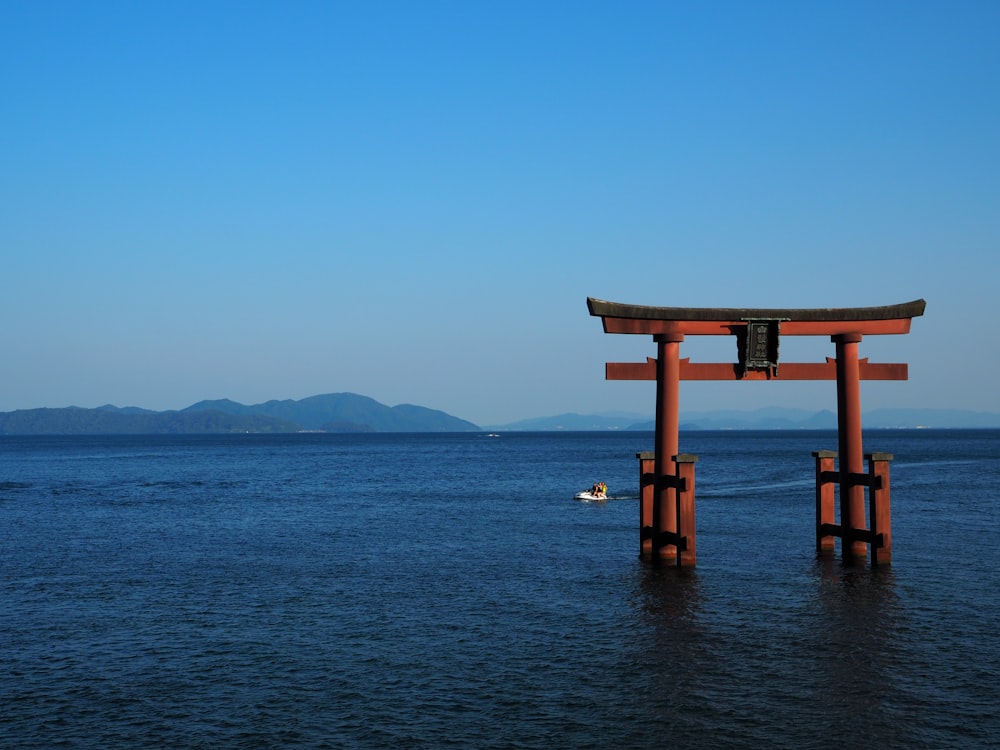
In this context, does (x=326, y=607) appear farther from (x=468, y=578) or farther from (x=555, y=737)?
(x=555, y=737)

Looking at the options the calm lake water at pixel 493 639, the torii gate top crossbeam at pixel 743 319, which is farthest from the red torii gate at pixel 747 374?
the calm lake water at pixel 493 639

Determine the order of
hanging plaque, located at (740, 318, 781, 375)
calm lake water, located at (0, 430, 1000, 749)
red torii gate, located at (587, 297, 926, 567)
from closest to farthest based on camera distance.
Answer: calm lake water, located at (0, 430, 1000, 749) < red torii gate, located at (587, 297, 926, 567) < hanging plaque, located at (740, 318, 781, 375)

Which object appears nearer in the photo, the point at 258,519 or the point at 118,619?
the point at 118,619

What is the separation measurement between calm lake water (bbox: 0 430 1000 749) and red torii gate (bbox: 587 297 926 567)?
4.39 ft

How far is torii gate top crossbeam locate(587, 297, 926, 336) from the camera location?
25.0m

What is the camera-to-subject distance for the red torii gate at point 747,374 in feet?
81.7

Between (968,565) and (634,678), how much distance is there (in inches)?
635

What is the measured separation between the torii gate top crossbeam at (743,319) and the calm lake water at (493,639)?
652 cm

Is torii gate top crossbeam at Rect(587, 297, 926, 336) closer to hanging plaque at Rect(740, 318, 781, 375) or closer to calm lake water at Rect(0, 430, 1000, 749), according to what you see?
hanging plaque at Rect(740, 318, 781, 375)

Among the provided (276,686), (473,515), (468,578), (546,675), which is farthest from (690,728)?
(473,515)

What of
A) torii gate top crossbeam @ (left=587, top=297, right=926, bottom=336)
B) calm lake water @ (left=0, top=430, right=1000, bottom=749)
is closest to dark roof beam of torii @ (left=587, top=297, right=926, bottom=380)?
torii gate top crossbeam @ (left=587, top=297, right=926, bottom=336)

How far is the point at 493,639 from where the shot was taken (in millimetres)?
19750

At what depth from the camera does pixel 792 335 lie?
26.4 metres

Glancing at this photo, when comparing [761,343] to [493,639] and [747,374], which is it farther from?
[493,639]
